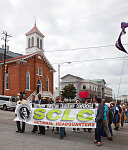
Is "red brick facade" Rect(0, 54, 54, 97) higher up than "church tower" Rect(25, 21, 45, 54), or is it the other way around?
"church tower" Rect(25, 21, 45, 54)

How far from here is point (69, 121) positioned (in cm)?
755

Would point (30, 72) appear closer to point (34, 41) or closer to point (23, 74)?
point (23, 74)

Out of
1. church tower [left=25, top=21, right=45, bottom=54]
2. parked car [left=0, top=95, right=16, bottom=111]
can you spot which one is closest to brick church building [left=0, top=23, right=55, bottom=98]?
church tower [left=25, top=21, right=45, bottom=54]

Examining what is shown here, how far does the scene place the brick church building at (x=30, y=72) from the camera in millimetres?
28562

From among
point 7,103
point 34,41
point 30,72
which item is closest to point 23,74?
point 30,72

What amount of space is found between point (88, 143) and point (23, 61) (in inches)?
949

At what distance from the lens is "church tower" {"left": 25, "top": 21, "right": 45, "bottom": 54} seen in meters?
35.2

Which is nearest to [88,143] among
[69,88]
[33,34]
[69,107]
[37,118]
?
[69,107]

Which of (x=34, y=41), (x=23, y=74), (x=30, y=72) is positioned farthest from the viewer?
(x=34, y=41)

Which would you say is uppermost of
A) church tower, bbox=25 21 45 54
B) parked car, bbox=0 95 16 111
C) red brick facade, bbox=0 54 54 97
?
church tower, bbox=25 21 45 54

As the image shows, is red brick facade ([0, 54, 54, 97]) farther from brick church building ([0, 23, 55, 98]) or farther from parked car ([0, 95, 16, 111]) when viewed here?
parked car ([0, 95, 16, 111])

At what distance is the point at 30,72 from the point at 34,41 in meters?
7.67

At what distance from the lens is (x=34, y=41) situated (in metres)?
35.3

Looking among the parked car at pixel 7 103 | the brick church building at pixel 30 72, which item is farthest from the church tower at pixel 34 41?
the parked car at pixel 7 103
